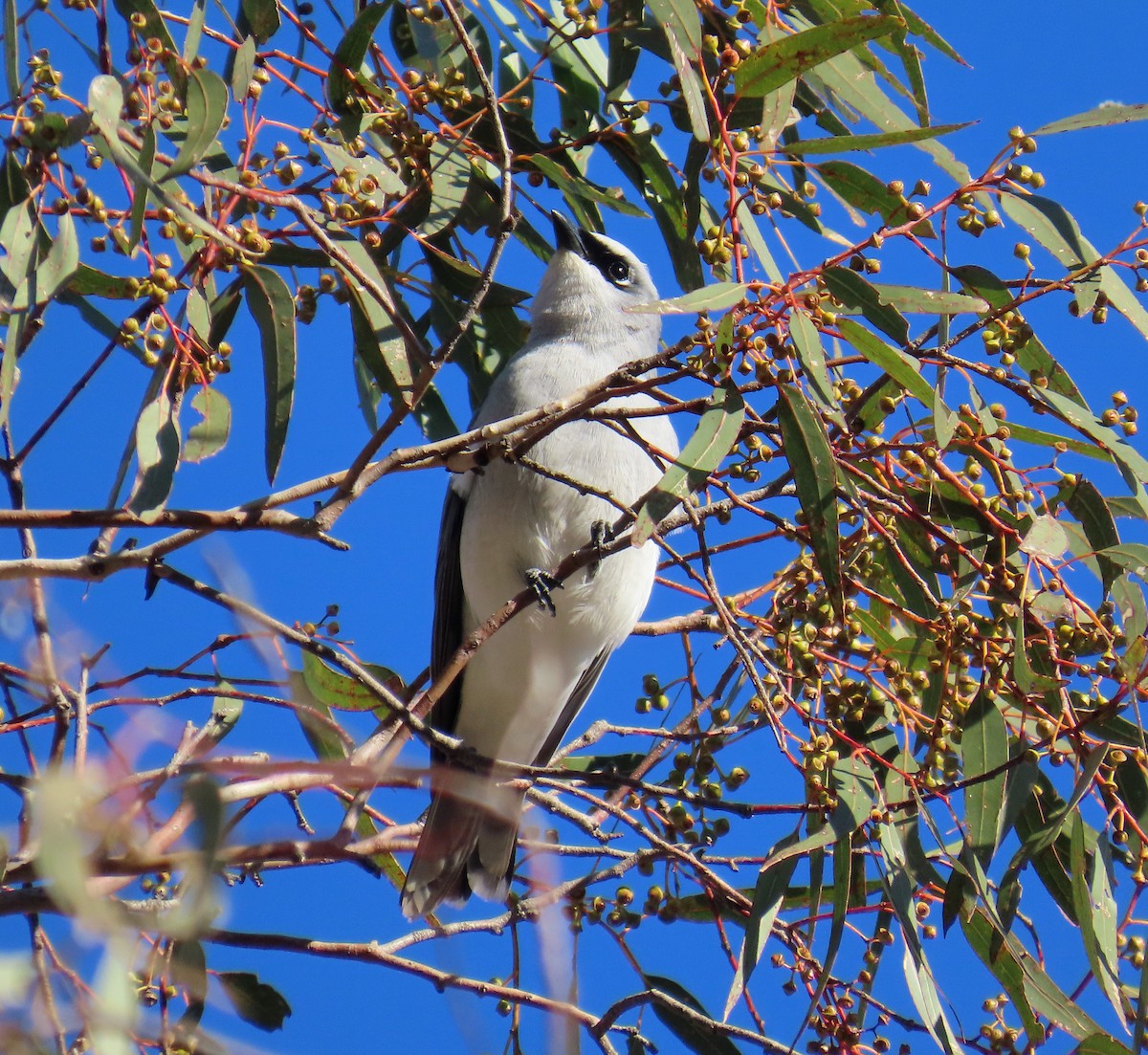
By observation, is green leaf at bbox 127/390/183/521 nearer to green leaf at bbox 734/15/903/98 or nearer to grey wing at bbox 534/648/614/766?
green leaf at bbox 734/15/903/98

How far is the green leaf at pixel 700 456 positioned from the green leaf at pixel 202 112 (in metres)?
0.73

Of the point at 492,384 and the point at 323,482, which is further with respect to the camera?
the point at 492,384

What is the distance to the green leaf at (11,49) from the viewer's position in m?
2.00

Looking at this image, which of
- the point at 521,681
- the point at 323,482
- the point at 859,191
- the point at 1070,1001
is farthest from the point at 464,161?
the point at 1070,1001

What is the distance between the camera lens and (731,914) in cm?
258

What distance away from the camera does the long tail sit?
10.5ft

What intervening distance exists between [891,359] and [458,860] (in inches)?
78.1

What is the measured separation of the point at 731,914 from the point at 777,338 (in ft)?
4.06

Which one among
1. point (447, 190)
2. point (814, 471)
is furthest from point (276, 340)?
point (814, 471)

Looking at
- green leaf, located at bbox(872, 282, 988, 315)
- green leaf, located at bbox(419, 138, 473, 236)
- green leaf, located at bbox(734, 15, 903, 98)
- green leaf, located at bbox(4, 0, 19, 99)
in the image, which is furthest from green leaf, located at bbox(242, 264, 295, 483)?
green leaf, located at bbox(872, 282, 988, 315)

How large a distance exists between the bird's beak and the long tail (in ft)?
5.63

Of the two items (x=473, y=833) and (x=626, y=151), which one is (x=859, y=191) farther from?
(x=473, y=833)

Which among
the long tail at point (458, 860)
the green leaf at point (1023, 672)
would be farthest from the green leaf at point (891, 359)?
the long tail at point (458, 860)

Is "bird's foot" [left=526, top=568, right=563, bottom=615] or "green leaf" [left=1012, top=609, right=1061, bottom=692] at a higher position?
"bird's foot" [left=526, top=568, right=563, bottom=615]
